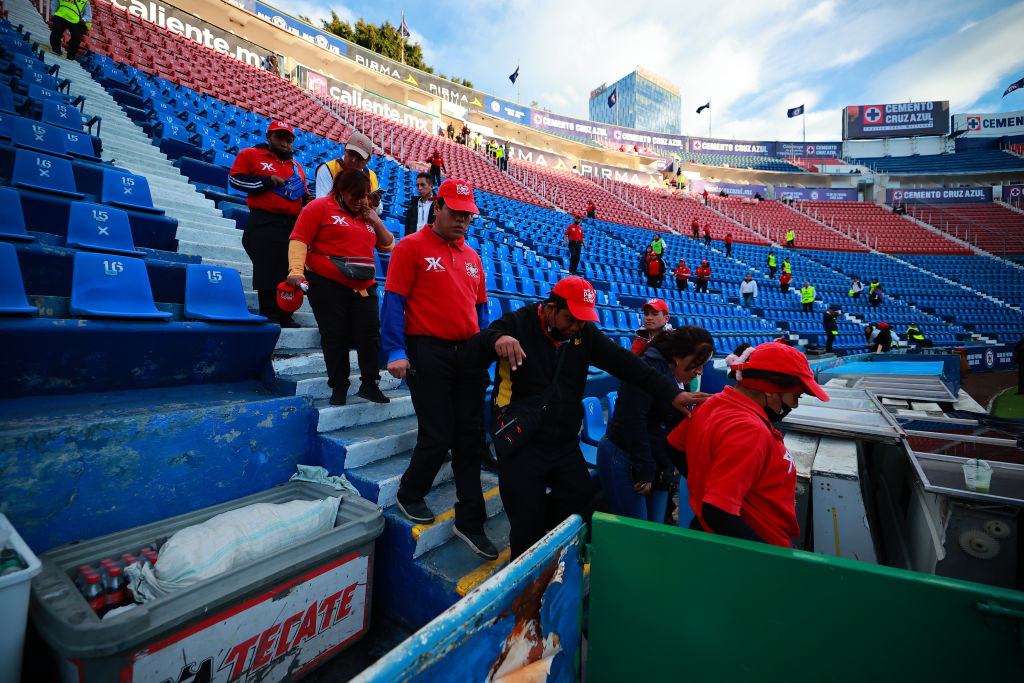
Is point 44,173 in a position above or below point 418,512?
above

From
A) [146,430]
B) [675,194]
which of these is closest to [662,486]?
[146,430]

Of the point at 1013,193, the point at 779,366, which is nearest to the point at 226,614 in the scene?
the point at 779,366

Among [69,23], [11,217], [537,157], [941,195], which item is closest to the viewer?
[11,217]

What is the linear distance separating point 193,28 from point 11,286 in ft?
75.4

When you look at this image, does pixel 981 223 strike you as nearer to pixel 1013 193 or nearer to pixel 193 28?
pixel 1013 193

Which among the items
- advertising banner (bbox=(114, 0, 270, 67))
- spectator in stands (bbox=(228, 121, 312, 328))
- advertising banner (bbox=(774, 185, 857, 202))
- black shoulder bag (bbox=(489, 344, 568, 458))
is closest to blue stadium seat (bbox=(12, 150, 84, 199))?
spectator in stands (bbox=(228, 121, 312, 328))

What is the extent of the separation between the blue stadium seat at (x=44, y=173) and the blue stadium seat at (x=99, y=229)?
65cm

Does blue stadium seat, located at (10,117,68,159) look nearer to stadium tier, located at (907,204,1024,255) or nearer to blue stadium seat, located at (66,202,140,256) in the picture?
blue stadium seat, located at (66,202,140,256)

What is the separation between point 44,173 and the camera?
321 cm

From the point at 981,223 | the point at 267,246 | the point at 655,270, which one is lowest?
the point at 267,246

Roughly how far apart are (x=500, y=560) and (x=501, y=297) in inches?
139

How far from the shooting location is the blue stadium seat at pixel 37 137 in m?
3.68

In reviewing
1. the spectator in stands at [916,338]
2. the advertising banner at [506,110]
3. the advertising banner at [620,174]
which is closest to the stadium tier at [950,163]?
the advertising banner at [620,174]

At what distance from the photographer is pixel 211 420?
2.17m
